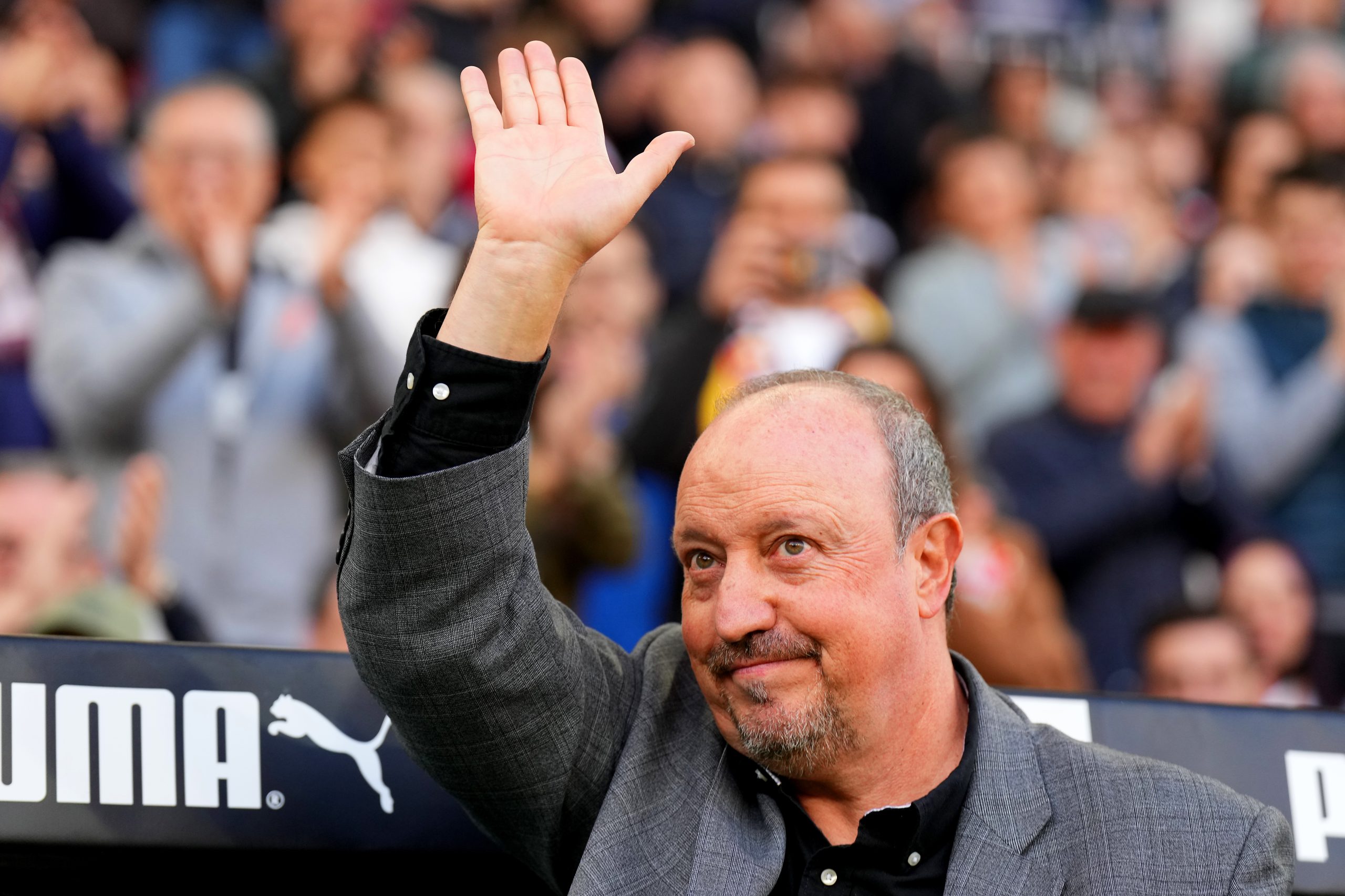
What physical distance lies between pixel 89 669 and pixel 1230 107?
6521 millimetres

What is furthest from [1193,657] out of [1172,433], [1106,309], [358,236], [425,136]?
[425,136]

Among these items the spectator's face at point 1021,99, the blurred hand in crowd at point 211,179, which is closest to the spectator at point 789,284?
the blurred hand in crowd at point 211,179

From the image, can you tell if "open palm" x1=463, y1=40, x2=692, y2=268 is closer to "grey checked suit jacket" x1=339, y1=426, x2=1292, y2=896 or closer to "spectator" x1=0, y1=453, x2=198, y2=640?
"grey checked suit jacket" x1=339, y1=426, x2=1292, y2=896

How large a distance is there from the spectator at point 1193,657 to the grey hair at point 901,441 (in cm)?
251

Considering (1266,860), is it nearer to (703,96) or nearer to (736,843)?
(736,843)

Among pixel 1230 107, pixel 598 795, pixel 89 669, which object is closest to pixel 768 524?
pixel 598 795

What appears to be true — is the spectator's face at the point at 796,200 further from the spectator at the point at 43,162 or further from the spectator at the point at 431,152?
the spectator at the point at 43,162

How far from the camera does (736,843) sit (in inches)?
73.2

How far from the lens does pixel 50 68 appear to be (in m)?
4.13

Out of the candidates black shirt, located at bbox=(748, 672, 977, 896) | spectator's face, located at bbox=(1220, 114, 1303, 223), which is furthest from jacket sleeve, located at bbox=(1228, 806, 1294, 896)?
spectator's face, located at bbox=(1220, 114, 1303, 223)

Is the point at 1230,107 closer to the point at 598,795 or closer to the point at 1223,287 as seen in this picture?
the point at 1223,287

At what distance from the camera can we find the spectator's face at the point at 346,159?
4.25 meters

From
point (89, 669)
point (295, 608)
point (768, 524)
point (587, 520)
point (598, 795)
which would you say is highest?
point (768, 524)

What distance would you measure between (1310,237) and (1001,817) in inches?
170
